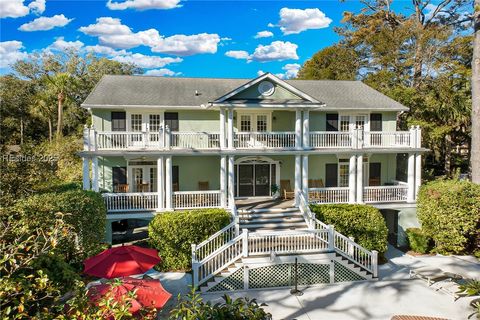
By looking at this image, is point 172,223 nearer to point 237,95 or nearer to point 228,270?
point 228,270

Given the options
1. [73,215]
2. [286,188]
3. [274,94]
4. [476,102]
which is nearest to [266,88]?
[274,94]

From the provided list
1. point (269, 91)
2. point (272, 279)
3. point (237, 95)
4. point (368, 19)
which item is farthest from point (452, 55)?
point (272, 279)

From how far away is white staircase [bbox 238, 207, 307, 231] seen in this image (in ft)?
49.5

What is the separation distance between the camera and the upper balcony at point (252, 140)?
16172 millimetres

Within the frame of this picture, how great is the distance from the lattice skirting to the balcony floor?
4.49m

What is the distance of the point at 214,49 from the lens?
29.1 metres

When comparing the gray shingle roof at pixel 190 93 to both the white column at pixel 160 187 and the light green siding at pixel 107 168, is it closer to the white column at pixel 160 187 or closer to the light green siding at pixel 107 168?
the light green siding at pixel 107 168

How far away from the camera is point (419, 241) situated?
15.8 metres

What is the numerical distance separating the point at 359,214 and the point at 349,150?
388 centimetres

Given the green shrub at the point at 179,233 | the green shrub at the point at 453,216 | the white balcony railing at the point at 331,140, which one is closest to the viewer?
the green shrub at the point at 179,233

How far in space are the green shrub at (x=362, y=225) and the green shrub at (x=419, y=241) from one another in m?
2.50

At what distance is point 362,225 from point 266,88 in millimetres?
8037

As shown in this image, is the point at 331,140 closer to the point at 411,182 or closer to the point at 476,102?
the point at 411,182

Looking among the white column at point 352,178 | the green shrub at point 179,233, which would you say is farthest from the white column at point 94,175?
the white column at point 352,178
